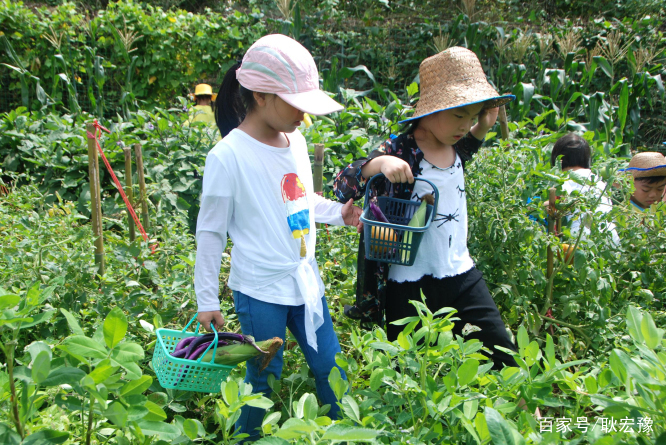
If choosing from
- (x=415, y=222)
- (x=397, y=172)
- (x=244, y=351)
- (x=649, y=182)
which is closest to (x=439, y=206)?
(x=415, y=222)

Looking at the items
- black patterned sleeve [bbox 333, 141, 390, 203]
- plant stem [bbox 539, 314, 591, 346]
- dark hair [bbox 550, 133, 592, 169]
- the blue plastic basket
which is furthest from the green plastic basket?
dark hair [bbox 550, 133, 592, 169]

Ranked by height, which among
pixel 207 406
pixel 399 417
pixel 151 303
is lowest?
pixel 207 406

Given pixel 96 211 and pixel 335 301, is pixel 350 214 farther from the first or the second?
pixel 96 211

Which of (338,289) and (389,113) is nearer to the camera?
(338,289)

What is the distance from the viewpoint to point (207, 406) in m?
2.15

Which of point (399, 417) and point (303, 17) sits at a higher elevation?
point (303, 17)

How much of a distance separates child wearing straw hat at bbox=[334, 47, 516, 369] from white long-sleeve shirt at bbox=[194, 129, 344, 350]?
31 centimetres

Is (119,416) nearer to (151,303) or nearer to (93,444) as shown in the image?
(93,444)

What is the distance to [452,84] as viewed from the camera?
1927 millimetres

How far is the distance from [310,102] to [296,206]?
356mm

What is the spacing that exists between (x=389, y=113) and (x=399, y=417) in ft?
14.3

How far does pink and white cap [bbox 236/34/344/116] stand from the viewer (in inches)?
63.0

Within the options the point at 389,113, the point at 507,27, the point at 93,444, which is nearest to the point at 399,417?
the point at 93,444

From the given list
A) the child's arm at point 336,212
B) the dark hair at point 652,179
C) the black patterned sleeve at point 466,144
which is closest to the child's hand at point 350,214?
→ the child's arm at point 336,212
